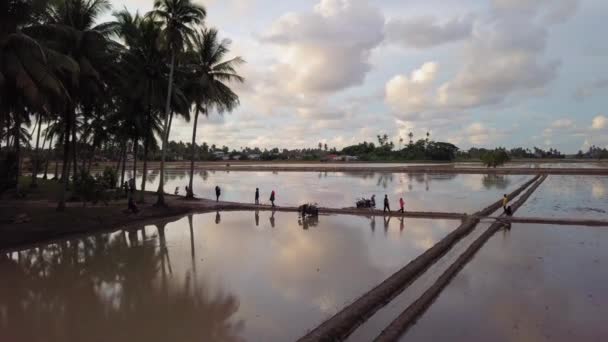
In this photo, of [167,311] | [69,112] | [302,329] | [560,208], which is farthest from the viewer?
[560,208]

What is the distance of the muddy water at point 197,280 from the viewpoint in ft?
24.8

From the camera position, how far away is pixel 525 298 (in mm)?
8922

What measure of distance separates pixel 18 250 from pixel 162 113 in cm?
1550

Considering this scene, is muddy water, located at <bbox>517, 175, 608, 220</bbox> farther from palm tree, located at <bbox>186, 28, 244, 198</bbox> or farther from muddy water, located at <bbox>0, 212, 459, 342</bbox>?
palm tree, located at <bbox>186, 28, 244, 198</bbox>

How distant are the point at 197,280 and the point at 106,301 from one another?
2234 millimetres

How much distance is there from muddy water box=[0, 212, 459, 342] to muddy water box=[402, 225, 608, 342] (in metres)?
1.94

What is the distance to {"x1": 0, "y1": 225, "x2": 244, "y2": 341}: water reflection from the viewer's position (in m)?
7.34

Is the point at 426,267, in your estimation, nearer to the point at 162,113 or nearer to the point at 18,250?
the point at 18,250

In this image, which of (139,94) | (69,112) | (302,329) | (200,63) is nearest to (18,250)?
(69,112)

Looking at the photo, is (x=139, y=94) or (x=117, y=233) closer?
(x=117, y=233)

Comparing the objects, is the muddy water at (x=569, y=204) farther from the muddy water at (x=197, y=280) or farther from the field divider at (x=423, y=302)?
the field divider at (x=423, y=302)

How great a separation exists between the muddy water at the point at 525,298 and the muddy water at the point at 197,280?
6.38 feet

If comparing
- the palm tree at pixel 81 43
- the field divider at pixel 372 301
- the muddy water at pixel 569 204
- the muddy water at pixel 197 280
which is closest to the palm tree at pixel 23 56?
the palm tree at pixel 81 43

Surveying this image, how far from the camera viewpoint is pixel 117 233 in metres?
17.5
